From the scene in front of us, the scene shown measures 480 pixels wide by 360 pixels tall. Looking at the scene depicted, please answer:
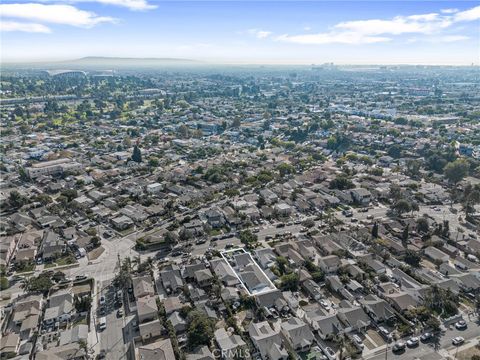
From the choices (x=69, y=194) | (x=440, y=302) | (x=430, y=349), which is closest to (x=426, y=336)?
(x=430, y=349)

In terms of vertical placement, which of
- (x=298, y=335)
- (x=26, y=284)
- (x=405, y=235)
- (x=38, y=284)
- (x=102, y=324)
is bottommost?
(x=102, y=324)

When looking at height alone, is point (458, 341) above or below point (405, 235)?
below

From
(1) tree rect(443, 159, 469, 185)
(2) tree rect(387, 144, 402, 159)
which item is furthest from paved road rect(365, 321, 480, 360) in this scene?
(2) tree rect(387, 144, 402, 159)

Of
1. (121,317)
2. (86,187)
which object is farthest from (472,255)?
(86,187)

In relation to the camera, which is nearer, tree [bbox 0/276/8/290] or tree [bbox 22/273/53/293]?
tree [bbox 22/273/53/293]

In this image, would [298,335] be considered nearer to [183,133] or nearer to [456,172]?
[456,172]

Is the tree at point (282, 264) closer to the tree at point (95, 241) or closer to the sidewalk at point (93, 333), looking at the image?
the sidewalk at point (93, 333)

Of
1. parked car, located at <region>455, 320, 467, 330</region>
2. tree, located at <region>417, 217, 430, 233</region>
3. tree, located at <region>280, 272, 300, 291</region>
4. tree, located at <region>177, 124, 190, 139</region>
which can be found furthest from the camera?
tree, located at <region>177, 124, 190, 139</region>

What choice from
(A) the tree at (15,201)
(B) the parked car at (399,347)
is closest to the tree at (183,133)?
(A) the tree at (15,201)

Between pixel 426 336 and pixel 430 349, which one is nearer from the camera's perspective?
pixel 430 349

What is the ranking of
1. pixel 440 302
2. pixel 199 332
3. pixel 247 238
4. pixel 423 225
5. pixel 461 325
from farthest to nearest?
pixel 423 225, pixel 247 238, pixel 440 302, pixel 461 325, pixel 199 332

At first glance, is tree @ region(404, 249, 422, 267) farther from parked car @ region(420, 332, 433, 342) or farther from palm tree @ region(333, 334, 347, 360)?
palm tree @ region(333, 334, 347, 360)

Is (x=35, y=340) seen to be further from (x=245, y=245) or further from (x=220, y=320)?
(x=245, y=245)
